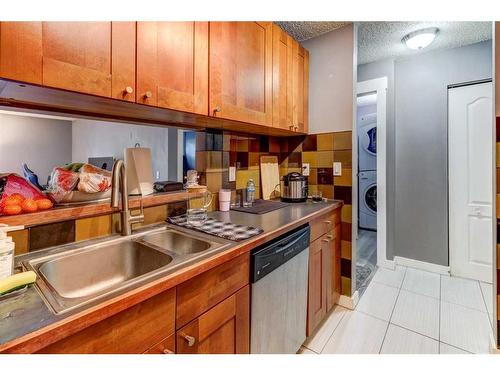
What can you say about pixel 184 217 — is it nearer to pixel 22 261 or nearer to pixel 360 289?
pixel 22 261

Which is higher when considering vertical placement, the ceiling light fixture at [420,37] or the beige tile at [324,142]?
the ceiling light fixture at [420,37]

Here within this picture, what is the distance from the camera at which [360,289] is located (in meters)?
2.40

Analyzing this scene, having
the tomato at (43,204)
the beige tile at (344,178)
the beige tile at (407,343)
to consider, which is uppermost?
the beige tile at (344,178)

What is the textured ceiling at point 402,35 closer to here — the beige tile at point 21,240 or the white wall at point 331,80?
the white wall at point 331,80

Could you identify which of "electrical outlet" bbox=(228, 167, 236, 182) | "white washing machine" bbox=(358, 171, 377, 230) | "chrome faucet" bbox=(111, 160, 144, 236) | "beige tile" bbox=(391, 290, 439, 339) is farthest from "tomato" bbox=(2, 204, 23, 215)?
"white washing machine" bbox=(358, 171, 377, 230)

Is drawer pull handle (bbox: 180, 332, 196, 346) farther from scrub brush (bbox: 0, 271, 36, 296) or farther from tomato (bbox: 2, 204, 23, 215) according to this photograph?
tomato (bbox: 2, 204, 23, 215)

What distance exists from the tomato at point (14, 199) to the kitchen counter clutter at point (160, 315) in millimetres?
203

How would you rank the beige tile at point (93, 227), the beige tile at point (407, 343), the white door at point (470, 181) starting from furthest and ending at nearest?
the white door at point (470, 181), the beige tile at point (407, 343), the beige tile at point (93, 227)

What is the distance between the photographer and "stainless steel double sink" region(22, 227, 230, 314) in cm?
84

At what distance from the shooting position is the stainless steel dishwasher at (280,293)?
1.16 m

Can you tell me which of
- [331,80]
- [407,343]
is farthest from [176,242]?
[331,80]

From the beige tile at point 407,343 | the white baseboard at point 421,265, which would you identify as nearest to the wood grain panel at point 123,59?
the beige tile at point 407,343

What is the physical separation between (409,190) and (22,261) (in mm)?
3172
